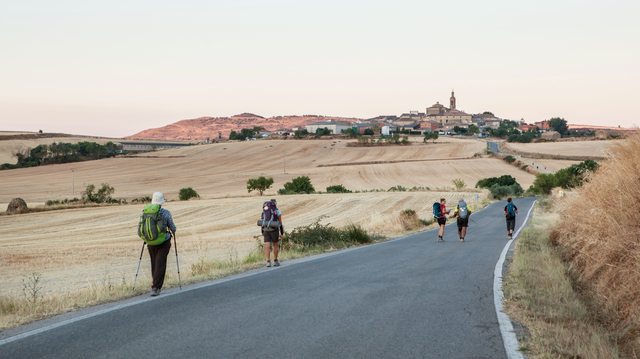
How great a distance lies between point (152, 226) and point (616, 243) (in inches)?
299

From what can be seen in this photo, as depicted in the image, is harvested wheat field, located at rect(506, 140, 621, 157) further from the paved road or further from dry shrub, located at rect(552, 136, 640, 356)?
the paved road

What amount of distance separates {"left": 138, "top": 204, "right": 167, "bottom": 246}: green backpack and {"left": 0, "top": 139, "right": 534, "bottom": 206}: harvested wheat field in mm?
61068

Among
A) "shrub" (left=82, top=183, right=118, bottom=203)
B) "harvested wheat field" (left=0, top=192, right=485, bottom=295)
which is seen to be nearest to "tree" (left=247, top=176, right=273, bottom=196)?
"harvested wheat field" (left=0, top=192, right=485, bottom=295)

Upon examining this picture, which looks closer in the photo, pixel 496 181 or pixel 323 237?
pixel 323 237

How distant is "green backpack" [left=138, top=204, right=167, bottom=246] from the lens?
431 inches

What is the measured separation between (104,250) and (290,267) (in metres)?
17.9

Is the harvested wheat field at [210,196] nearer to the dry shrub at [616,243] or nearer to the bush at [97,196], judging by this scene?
the bush at [97,196]

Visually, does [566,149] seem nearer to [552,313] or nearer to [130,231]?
[130,231]

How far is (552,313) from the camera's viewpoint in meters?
8.93

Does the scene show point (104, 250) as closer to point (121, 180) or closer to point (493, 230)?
point (493, 230)

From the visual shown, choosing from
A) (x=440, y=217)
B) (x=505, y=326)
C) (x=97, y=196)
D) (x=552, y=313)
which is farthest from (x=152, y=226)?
(x=97, y=196)

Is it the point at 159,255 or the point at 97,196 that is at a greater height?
the point at 159,255

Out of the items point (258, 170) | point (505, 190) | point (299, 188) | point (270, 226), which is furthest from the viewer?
point (258, 170)

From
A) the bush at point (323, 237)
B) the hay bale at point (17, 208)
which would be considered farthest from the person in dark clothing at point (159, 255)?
the hay bale at point (17, 208)
